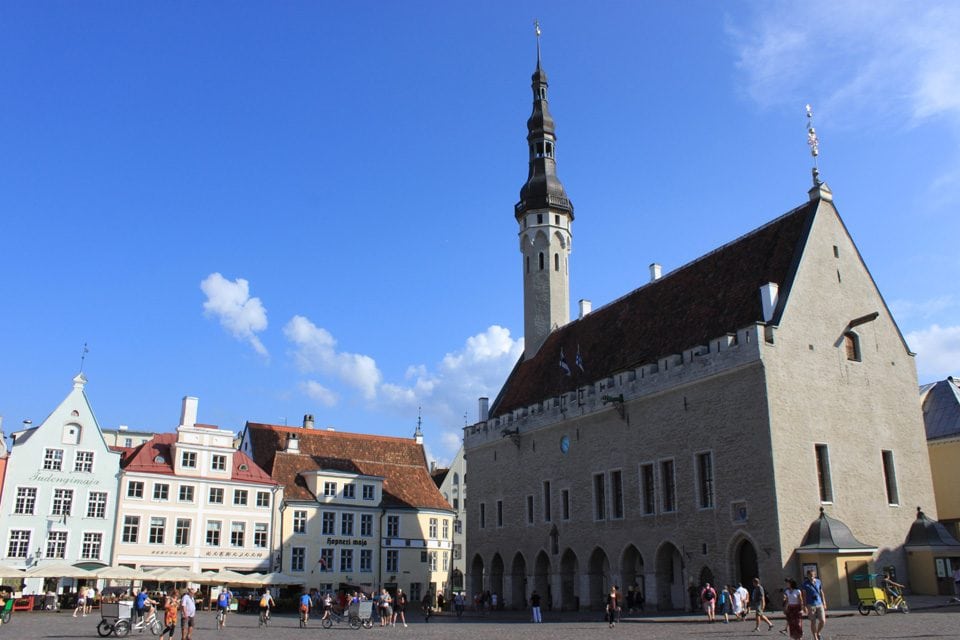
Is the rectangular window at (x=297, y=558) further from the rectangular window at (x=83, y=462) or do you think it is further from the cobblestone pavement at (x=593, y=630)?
the cobblestone pavement at (x=593, y=630)

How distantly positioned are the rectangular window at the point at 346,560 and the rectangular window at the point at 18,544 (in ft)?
48.5

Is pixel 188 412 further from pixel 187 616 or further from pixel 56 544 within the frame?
pixel 187 616

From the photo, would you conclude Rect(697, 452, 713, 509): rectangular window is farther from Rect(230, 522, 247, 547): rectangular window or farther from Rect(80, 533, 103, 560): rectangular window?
Rect(80, 533, 103, 560): rectangular window

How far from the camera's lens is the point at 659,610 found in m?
30.5

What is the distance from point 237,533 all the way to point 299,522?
330 centimetres

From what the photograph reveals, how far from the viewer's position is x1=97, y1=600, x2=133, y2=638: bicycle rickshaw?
71.0 ft

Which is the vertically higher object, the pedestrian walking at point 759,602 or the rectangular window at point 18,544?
the rectangular window at point 18,544

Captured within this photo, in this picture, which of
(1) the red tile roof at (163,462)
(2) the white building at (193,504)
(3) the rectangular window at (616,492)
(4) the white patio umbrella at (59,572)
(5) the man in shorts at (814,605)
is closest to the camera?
(5) the man in shorts at (814,605)

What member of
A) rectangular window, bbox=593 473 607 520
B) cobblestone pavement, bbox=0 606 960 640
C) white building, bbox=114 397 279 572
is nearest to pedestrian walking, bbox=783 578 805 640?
cobblestone pavement, bbox=0 606 960 640

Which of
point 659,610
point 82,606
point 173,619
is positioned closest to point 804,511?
point 659,610

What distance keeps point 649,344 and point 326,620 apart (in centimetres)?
1619

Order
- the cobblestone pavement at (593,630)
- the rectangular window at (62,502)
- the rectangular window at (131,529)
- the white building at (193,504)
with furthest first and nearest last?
1. the white building at (193,504)
2. the rectangular window at (131,529)
3. the rectangular window at (62,502)
4. the cobblestone pavement at (593,630)

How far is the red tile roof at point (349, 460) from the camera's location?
46.7 m

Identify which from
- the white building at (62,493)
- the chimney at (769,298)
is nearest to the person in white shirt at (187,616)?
the chimney at (769,298)
